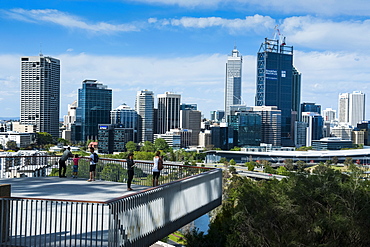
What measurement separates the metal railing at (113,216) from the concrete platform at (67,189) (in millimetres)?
1017

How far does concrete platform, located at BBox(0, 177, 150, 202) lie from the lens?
492 inches

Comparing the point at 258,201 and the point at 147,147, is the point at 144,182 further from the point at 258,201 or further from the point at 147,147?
the point at 147,147

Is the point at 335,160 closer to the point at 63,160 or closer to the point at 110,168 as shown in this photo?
the point at 110,168

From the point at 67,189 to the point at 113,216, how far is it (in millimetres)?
6095

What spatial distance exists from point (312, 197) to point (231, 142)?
7190 inches

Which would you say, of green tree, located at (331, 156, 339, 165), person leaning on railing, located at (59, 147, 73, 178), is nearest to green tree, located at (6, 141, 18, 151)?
green tree, located at (331, 156, 339, 165)

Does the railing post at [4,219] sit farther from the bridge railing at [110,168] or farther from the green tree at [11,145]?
the green tree at [11,145]

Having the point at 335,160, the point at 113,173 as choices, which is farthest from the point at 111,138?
the point at 113,173

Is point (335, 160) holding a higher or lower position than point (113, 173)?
lower

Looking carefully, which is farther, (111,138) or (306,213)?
(111,138)

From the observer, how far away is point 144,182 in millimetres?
16609

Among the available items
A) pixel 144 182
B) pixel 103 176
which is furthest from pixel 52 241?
pixel 103 176

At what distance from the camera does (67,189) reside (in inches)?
549

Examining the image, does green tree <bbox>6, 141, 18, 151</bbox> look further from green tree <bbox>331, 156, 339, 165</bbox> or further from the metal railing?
the metal railing
